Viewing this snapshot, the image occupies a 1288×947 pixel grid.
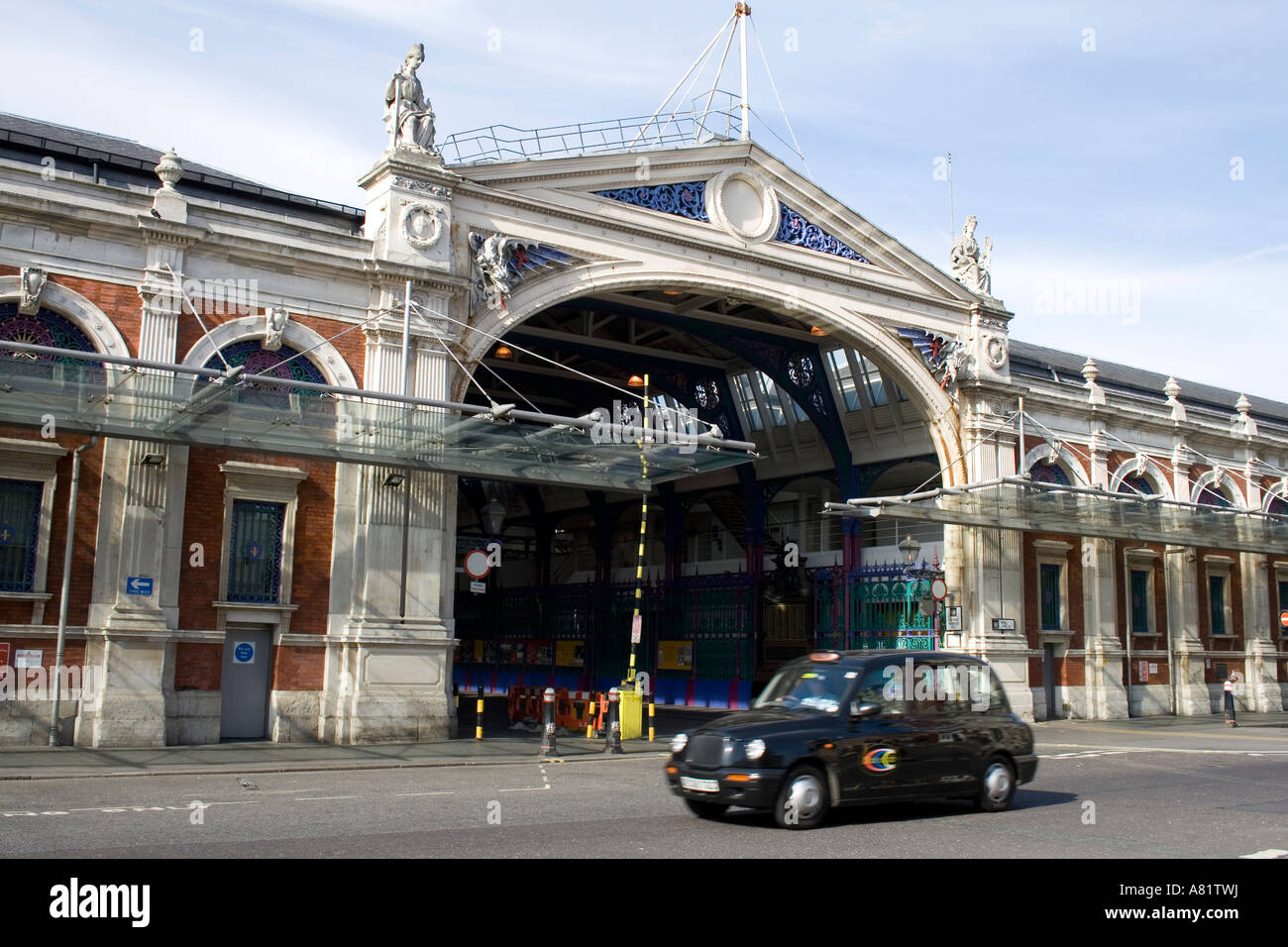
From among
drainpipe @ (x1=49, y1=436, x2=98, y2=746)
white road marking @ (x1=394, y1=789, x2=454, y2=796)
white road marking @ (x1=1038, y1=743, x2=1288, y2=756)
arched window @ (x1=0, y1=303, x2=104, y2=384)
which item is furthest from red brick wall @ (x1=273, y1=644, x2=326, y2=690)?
white road marking @ (x1=1038, y1=743, x2=1288, y2=756)

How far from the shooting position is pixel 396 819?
1191cm

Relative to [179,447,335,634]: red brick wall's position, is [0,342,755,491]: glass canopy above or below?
above

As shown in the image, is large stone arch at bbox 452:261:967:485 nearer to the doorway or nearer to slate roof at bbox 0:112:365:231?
slate roof at bbox 0:112:365:231

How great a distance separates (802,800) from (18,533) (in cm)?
1485

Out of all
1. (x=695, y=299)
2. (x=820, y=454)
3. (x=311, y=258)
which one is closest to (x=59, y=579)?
(x=311, y=258)

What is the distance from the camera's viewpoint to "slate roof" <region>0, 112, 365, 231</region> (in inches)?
896

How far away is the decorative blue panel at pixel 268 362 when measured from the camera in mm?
22312

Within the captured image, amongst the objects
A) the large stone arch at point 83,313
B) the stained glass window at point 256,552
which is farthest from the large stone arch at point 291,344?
the stained glass window at point 256,552

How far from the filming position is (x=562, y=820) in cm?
1210

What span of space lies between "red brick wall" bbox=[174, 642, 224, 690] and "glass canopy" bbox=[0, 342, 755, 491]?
12.2ft

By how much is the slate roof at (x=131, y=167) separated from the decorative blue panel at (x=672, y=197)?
5.90m

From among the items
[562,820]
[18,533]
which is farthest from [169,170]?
[562,820]
